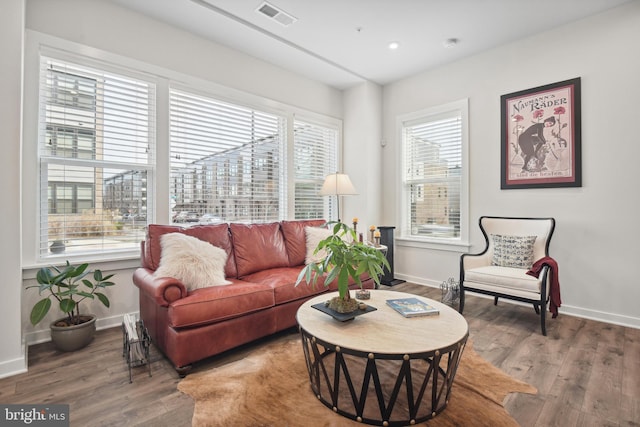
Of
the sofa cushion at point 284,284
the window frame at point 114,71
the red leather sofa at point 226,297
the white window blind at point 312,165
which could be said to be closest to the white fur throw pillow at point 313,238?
the red leather sofa at point 226,297

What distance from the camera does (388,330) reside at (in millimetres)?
1753

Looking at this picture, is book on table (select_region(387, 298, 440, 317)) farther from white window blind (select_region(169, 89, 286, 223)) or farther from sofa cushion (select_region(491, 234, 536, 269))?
white window blind (select_region(169, 89, 286, 223))

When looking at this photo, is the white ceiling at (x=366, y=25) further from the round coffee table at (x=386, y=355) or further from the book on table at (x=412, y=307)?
the round coffee table at (x=386, y=355)

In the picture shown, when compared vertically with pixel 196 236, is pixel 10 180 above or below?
above

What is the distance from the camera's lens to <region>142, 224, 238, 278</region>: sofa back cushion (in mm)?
2646

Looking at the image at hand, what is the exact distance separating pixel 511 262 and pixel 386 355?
2.43m

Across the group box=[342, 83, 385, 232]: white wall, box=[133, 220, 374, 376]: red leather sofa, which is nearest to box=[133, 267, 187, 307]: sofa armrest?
box=[133, 220, 374, 376]: red leather sofa

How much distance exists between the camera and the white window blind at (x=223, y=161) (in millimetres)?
3379

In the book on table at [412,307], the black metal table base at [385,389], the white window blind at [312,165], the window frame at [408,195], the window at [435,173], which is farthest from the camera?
the white window blind at [312,165]

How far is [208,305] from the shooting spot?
7.14 ft

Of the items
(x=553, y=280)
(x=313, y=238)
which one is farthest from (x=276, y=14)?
(x=553, y=280)

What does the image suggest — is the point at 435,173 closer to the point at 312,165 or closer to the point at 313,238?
the point at 312,165

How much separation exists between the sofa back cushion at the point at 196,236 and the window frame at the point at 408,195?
105 inches

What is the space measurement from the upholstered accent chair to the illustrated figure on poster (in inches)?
24.9
